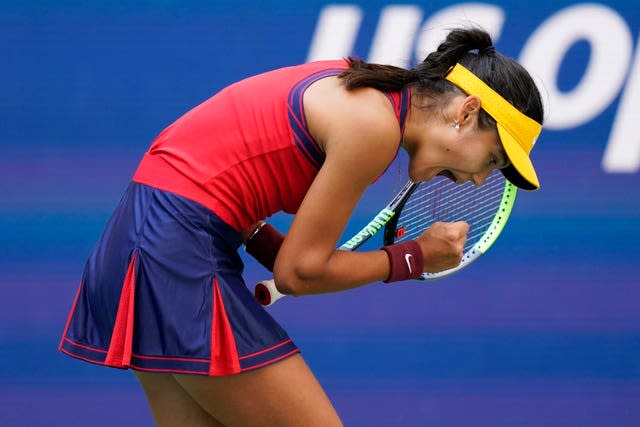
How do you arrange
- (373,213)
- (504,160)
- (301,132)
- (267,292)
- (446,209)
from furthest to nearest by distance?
(373,213), (446,209), (267,292), (504,160), (301,132)

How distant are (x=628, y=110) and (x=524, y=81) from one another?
1282 millimetres

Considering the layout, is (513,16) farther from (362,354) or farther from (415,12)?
(362,354)

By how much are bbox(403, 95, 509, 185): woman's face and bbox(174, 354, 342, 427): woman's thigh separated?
1.41 feet

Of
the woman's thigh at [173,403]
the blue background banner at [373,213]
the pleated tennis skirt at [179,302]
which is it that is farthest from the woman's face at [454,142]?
the blue background banner at [373,213]

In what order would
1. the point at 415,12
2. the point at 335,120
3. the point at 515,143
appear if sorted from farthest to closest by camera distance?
the point at 415,12 < the point at 515,143 < the point at 335,120

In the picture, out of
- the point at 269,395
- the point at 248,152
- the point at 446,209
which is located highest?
the point at 248,152

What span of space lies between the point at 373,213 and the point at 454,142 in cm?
119

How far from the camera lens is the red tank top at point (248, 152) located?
1.80 meters

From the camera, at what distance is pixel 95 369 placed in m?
3.04

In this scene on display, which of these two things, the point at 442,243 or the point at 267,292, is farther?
the point at 267,292

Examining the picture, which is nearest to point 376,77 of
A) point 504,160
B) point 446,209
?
point 504,160

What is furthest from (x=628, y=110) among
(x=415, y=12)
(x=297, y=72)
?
(x=297, y=72)

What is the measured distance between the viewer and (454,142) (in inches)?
72.7

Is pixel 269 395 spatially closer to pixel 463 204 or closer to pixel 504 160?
pixel 504 160
